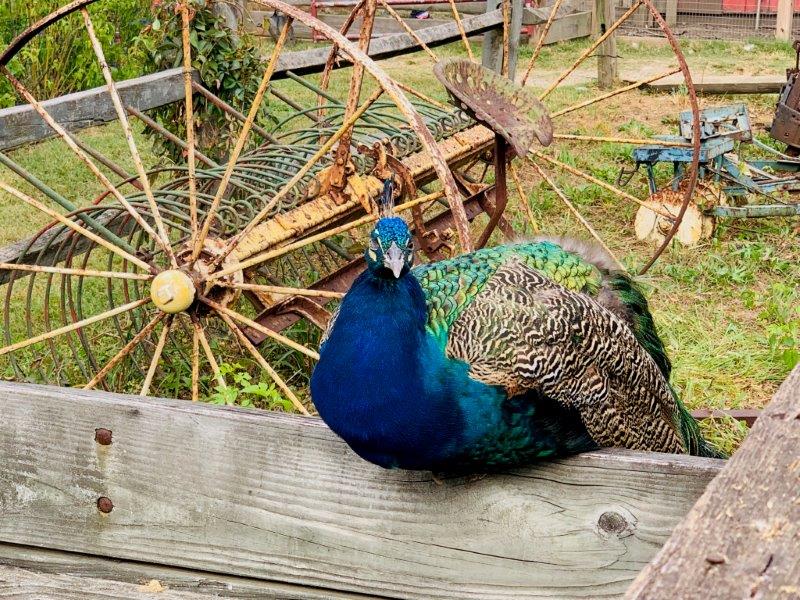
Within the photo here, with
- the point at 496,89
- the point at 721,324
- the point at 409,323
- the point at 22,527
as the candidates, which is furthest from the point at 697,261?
the point at 22,527

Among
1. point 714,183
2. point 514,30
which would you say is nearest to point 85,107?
point 714,183

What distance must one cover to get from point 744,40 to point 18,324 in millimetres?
10325

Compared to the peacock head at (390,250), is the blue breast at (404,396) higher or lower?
lower

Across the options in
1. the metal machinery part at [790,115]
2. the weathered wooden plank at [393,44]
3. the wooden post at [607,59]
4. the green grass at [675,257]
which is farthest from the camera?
the wooden post at [607,59]

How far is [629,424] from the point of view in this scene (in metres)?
2.27

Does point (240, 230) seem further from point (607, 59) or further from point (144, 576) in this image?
point (607, 59)

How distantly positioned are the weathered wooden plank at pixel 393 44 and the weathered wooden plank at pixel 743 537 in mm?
4175

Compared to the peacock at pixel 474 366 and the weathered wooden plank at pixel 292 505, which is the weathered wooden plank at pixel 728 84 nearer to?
the peacock at pixel 474 366

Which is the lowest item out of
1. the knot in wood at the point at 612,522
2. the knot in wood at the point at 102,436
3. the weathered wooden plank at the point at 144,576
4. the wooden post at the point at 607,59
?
the weathered wooden plank at the point at 144,576

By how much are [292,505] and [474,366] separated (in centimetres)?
42

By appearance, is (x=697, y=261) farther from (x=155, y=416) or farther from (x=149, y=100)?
(x=155, y=416)

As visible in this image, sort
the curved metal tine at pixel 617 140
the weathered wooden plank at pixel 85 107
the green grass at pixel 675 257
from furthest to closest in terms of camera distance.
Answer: the curved metal tine at pixel 617 140 → the green grass at pixel 675 257 → the weathered wooden plank at pixel 85 107

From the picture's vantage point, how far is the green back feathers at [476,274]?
1968mm

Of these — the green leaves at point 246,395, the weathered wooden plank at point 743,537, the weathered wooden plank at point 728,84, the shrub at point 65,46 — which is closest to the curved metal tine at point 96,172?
the green leaves at point 246,395
